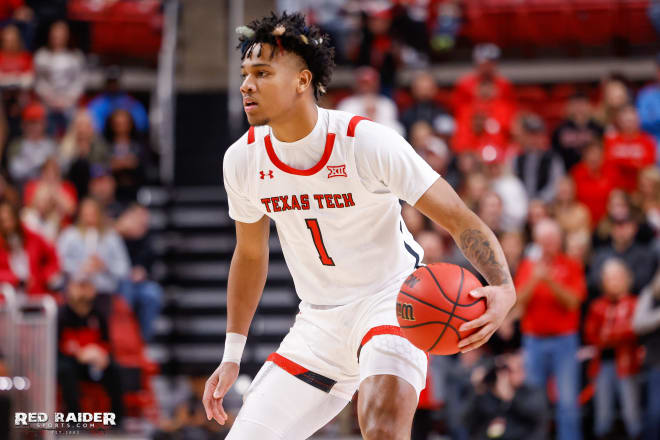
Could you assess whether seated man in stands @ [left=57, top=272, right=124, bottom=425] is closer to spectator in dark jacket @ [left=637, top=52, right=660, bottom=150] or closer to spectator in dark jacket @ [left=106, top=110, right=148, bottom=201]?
spectator in dark jacket @ [left=106, top=110, right=148, bottom=201]

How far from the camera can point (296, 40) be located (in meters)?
4.38

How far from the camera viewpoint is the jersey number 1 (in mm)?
4375

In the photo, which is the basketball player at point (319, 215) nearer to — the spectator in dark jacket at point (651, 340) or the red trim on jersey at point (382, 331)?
the red trim on jersey at point (382, 331)

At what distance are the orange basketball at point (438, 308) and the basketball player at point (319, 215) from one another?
0.22 meters

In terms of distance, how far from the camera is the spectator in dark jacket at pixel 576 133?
35.7ft

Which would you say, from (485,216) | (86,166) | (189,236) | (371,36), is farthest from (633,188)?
(86,166)

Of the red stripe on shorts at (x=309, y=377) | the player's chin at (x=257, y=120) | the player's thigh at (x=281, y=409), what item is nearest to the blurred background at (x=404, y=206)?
the player's thigh at (x=281, y=409)

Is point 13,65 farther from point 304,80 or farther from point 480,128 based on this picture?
point 304,80

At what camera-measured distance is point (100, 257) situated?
32.8 feet

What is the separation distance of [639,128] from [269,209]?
8.00 metres

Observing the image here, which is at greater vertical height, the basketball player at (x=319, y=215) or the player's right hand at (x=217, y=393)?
the basketball player at (x=319, y=215)

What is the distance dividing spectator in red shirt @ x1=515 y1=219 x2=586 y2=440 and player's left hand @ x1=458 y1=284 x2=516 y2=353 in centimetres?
516

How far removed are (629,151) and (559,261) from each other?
2100 millimetres

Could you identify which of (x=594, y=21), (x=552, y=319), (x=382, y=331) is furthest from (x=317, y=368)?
(x=594, y=21)
